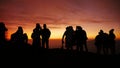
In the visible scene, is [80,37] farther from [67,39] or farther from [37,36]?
[37,36]

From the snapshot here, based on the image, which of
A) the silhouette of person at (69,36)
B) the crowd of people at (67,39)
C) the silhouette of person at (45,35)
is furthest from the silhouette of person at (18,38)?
the silhouette of person at (69,36)

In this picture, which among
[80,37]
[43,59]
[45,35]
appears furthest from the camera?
[45,35]

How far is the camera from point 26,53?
18859mm

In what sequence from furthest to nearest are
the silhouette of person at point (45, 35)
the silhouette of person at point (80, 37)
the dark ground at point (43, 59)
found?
1. the silhouette of person at point (45, 35)
2. the silhouette of person at point (80, 37)
3. the dark ground at point (43, 59)

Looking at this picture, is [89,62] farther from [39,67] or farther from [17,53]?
[17,53]

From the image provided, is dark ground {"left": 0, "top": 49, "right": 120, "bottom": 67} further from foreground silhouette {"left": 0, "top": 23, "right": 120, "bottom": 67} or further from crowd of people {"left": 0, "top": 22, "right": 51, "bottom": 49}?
crowd of people {"left": 0, "top": 22, "right": 51, "bottom": 49}

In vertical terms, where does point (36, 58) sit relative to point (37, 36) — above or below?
below

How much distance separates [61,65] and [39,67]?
65.3 inches

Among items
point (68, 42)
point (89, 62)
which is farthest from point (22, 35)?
point (89, 62)

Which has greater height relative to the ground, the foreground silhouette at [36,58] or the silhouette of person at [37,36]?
the silhouette of person at [37,36]

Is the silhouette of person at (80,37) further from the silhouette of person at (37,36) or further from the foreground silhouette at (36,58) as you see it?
the silhouette of person at (37,36)

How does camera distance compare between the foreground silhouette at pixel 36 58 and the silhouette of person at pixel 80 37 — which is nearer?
the foreground silhouette at pixel 36 58

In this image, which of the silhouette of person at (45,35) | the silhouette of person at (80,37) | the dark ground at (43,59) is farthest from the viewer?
the silhouette of person at (45,35)

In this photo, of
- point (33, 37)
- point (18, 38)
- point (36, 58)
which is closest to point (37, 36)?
point (33, 37)
